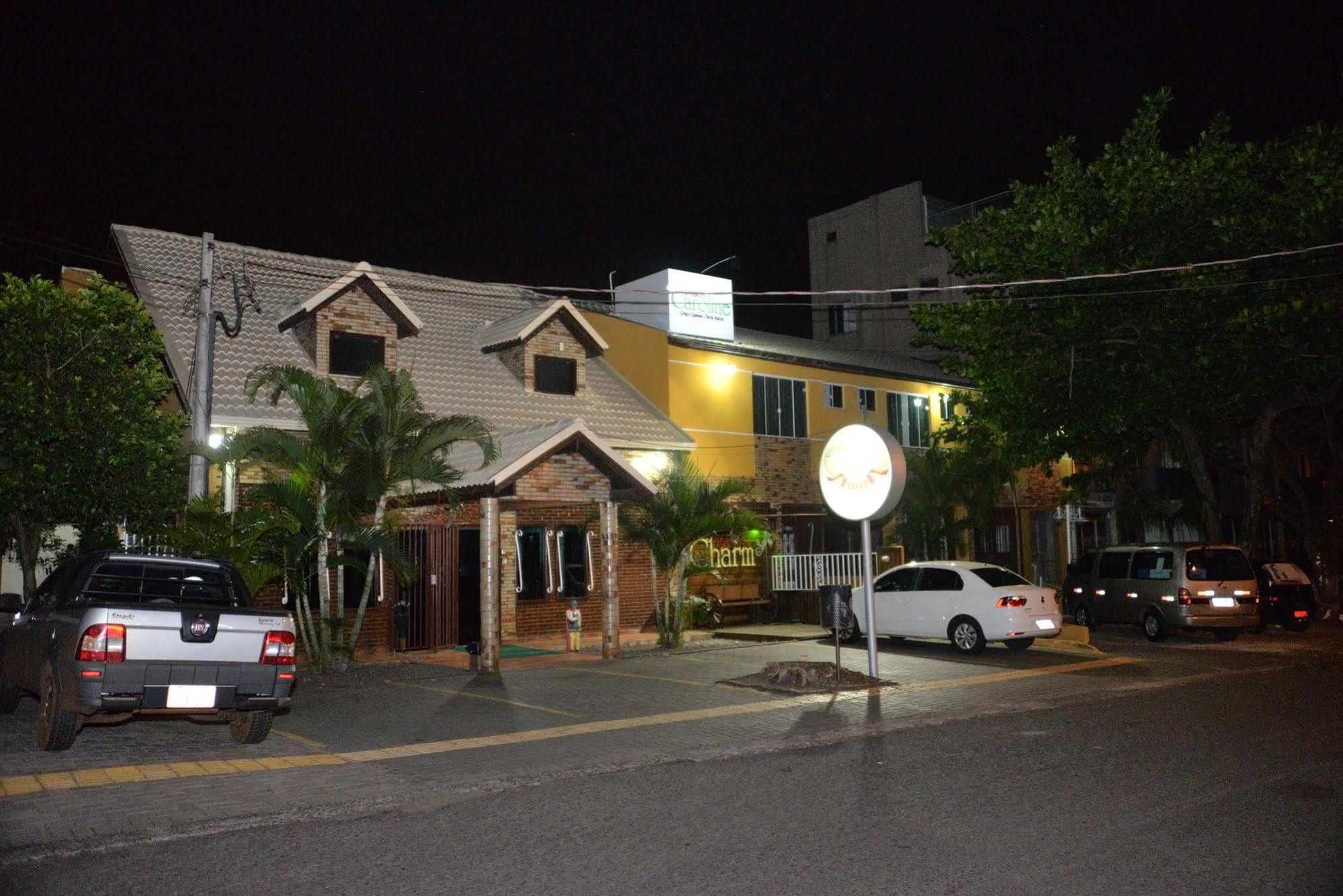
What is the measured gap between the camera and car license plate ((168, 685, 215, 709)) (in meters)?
8.62

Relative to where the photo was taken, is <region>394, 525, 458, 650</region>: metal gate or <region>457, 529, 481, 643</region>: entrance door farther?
<region>457, 529, 481, 643</region>: entrance door

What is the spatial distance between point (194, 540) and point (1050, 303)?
56.3 feet

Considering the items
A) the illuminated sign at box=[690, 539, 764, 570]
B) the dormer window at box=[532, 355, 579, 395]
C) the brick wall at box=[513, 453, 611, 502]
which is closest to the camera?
the brick wall at box=[513, 453, 611, 502]

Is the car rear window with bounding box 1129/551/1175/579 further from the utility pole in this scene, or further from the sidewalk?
the utility pole

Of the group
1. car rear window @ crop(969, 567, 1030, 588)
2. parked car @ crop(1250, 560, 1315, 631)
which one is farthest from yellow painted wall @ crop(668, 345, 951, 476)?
parked car @ crop(1250, 560, 1315, 631)

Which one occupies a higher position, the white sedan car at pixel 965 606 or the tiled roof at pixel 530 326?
the tiled roof at pixel 530 326

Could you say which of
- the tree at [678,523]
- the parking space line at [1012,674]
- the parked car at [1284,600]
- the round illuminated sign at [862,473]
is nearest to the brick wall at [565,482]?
the tree at [678,523]

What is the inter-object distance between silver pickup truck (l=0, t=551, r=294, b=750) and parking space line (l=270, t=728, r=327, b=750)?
43cm

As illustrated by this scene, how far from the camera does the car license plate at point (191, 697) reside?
8.62 metres

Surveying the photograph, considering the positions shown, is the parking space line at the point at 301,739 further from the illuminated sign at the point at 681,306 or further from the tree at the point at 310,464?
the illuminated sign at the point at 681,306

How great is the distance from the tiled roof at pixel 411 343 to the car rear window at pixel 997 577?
7413mm

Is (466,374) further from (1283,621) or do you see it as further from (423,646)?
(1283,621)

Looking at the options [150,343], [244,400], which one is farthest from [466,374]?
[150,343]

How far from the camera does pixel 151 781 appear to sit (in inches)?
320
